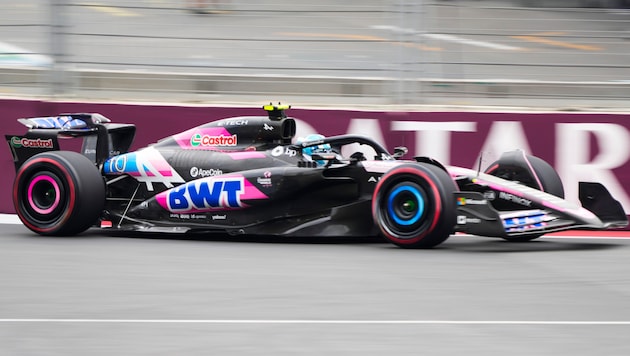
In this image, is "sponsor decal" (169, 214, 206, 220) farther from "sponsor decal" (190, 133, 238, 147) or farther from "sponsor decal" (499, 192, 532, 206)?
"sponsor decal" (499, 192, 532, 206)

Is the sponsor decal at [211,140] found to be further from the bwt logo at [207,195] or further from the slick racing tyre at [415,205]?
the slick racing tyre at [415,205]

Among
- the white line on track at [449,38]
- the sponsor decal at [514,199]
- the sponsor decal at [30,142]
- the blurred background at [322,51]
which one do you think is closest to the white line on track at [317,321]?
the sponsor decal at [514,199]

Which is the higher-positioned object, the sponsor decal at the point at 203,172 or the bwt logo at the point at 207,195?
the sponsor decal at the point at 203,172

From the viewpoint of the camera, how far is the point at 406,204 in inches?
305

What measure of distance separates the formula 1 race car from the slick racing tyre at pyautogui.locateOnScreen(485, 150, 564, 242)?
1 cm

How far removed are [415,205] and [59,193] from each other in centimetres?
288

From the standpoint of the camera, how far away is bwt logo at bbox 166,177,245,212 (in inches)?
329

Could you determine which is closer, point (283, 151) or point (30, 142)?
point (283, 151)

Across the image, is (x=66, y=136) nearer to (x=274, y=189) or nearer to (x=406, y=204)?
(x=274, y=189)

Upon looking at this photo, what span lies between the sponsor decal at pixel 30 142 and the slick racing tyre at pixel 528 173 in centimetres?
380

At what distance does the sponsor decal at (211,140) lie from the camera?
8.78 m

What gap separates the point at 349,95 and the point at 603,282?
4562 millimetres

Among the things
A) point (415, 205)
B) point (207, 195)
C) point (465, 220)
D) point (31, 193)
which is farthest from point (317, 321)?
point (31, 193)

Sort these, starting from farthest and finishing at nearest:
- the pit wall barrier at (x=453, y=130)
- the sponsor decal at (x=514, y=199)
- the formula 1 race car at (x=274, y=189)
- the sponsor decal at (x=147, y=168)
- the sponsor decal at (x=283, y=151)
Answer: the pit wall barrier at (x=453, y=130) → the sponsor decal at (x=147, y=168) → the sponsor decal at (x=283, y=151) → the sponsor decal at (x=514, y=199) → the formula 1 race car at (x=274, y=189)
